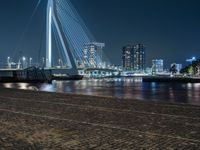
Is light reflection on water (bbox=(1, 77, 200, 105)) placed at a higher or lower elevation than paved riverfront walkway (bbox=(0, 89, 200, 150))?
lower

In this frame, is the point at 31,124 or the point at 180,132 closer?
the point at 180,132

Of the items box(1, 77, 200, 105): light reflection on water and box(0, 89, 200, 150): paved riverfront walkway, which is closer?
box(0, 89, 200, 150): paved riverfront walkway

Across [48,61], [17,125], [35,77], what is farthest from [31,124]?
[35,77]

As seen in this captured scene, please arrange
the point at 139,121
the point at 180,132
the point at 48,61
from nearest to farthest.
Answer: the point at 180,132
the point at 139,121
the point at 48,61

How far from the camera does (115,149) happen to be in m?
5.82

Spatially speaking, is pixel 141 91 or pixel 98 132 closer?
pixel 98 132

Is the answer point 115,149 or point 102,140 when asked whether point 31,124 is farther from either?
point 115,149

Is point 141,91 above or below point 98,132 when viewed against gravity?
below

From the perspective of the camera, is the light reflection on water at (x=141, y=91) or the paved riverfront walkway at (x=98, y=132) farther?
the light reflection on water at (x=141, y=91)

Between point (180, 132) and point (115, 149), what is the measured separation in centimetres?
218

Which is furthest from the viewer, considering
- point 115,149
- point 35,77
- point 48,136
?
point 35,77

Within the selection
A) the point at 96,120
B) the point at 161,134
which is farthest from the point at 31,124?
the point at 161,134

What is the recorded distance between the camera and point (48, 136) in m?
6.90

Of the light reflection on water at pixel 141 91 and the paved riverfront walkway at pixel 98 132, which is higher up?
the paved riverfront walkway at pixel 98 132
